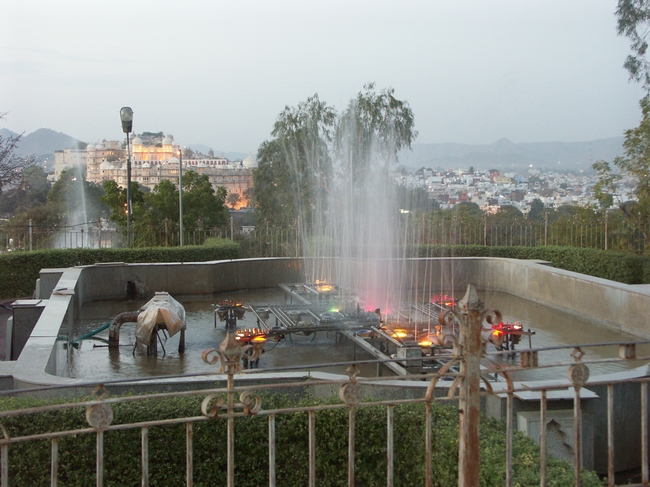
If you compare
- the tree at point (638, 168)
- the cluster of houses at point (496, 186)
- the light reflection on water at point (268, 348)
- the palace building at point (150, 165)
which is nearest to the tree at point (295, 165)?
the cluster of houses at point (496, 186)

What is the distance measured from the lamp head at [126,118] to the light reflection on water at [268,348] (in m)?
4.98

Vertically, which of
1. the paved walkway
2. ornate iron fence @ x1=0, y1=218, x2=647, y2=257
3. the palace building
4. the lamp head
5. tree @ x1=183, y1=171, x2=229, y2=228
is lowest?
the paved walkway

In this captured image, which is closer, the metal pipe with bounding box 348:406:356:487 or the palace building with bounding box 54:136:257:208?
the metal pipe with bounding box 348:406:356:487

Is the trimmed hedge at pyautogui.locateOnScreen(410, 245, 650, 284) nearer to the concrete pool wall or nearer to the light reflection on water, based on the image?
the concrete pool wall

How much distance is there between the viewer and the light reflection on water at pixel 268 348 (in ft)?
31.0

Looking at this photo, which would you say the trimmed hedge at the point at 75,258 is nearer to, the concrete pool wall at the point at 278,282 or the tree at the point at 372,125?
the concrete pool wall at the point at 278,282

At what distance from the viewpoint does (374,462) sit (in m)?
5.21

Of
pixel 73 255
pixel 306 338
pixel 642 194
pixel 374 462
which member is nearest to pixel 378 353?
pixel 306 338

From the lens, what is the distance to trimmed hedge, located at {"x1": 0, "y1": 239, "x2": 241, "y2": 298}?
1577cm

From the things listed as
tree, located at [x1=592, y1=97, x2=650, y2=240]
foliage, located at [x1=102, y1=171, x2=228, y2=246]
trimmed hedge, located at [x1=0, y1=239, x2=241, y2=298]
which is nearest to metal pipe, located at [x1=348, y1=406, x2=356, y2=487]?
trimmed hedge, located at [x1=0, y1=239, x2=241, y2=298]

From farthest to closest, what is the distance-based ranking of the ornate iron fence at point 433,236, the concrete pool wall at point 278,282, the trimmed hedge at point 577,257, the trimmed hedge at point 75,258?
the ornate iron fence at point 433,236, the trimmed hedge at point 75,258, the trimmed hedge at point 577,257, the concrete pool wall at point 278,282

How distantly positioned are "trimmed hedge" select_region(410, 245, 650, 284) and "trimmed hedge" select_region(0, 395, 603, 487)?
10.9 meters

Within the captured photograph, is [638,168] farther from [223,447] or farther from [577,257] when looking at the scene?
[223,447]

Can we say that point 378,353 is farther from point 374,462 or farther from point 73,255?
point 73,255
